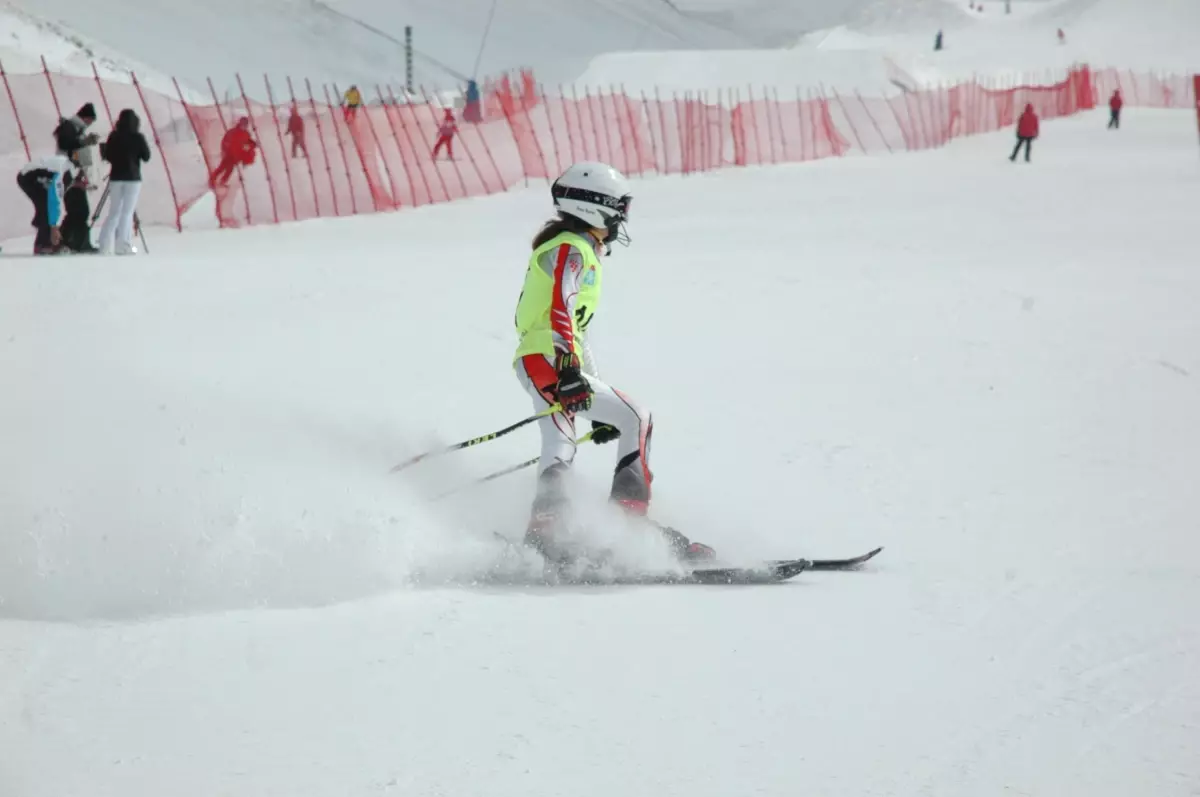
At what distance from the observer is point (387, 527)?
5.77 metres

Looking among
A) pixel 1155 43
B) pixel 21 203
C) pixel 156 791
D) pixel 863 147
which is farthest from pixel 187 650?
pixel 1155 43

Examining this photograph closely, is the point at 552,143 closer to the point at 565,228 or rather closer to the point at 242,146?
the point at 242,146

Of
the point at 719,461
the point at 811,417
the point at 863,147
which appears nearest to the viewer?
the point at 719,461

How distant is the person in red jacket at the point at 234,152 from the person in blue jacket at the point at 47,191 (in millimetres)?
4102

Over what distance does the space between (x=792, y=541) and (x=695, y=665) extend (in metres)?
2.14

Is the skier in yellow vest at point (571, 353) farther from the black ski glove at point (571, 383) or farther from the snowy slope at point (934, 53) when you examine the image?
the snowy slope at point (934, 53)

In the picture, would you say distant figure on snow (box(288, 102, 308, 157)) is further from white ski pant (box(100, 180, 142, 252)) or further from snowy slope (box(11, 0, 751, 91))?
snowy slope (box(11, 0, 751, 91))

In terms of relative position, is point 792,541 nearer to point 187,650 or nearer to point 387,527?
point 387,527

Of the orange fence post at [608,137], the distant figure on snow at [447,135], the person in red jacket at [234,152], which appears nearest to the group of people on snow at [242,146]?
the person in red jacket at [234,152]

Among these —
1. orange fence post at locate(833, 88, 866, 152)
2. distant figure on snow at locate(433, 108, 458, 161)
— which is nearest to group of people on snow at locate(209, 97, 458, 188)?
distant figure on snow at locate(433, 108, 458, 161)

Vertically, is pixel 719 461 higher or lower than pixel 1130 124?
higher

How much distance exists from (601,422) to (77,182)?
1086 centimetres

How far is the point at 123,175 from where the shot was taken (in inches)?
602

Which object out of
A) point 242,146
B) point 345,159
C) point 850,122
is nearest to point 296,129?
point 345,159
